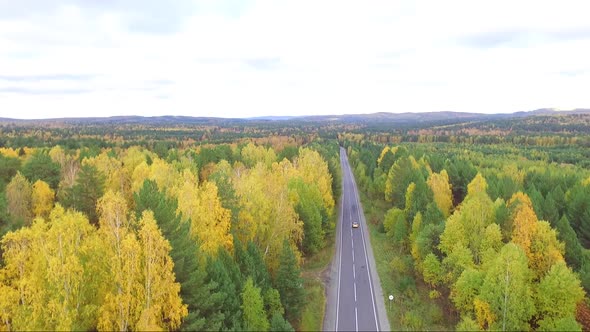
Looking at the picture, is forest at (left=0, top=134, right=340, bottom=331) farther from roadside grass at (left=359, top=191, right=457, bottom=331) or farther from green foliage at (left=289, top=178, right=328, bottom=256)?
roadside grass at (left=359, top=191, right=457, bottom=331)

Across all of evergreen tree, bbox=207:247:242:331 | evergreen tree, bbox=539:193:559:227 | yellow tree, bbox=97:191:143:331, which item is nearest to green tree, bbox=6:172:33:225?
evergreen tree, bbox=207:247:242:331

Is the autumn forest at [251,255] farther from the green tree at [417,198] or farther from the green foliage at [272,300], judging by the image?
the green tree at [417,198]

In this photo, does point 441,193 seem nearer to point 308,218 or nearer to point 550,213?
point 550,213

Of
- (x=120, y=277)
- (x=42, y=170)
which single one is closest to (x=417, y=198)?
(x=120, y=277)

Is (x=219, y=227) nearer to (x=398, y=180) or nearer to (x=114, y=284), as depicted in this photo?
(x=114, y=284)

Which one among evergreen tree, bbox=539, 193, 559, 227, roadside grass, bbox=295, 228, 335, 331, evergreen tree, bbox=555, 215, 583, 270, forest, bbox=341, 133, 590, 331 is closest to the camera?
forest, bbox=341, 133, 590, 331

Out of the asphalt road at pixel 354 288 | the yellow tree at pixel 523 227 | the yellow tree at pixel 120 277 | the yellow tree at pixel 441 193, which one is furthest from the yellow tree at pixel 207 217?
the yellow tree at pixel 441 193
